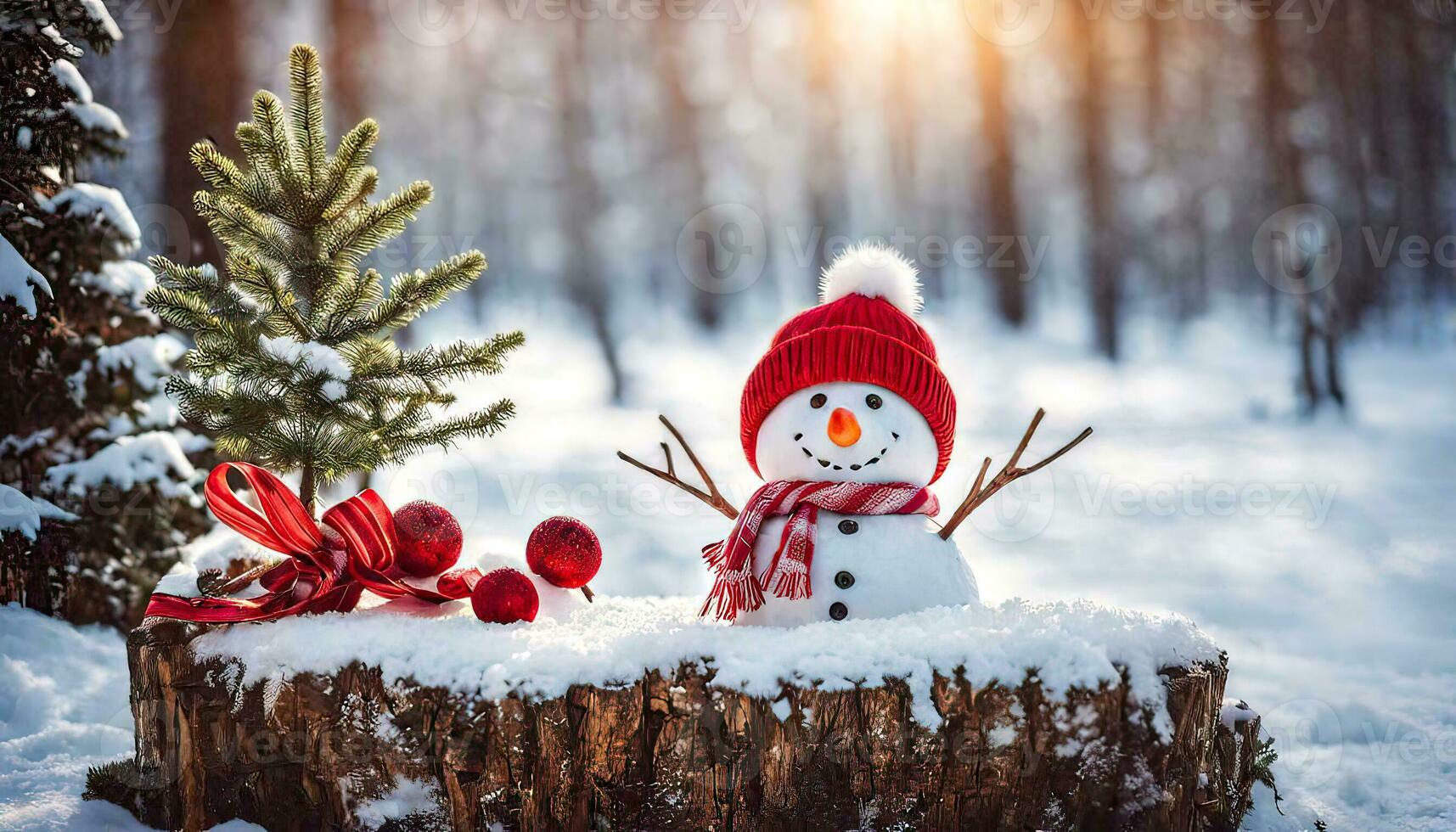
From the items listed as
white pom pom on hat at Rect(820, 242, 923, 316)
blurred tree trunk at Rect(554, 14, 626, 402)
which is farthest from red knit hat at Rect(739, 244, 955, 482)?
blurred tree trunk at Rect(554, 14, 626, 402)

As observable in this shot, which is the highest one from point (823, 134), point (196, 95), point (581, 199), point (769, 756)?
point (823, 134)

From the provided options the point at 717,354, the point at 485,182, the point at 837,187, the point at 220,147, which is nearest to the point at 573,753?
the point at 220,147

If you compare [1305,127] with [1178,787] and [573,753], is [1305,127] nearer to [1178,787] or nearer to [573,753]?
[1178,787]

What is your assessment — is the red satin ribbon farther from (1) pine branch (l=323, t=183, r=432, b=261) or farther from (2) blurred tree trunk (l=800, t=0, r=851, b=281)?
(2) blurred tree trunk (l=800, t=0, r=851, b=281)

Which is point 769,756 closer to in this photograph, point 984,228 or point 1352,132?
point 984,228

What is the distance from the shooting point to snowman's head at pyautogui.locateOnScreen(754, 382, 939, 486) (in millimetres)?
2684

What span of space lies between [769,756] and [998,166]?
335 inches

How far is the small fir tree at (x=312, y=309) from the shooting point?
8.98 ft

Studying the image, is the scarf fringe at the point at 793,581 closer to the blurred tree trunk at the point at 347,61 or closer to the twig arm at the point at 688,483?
the twig arm at the point at 688,483

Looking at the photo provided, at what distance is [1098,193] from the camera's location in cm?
1019

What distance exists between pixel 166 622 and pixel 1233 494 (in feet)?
21.5

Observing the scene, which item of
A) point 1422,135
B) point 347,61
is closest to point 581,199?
point 347,61

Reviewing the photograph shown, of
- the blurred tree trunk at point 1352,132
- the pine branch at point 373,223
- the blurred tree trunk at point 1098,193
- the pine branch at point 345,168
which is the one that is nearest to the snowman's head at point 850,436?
the pine branch at point 373,223

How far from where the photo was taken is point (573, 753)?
227 centimetres
